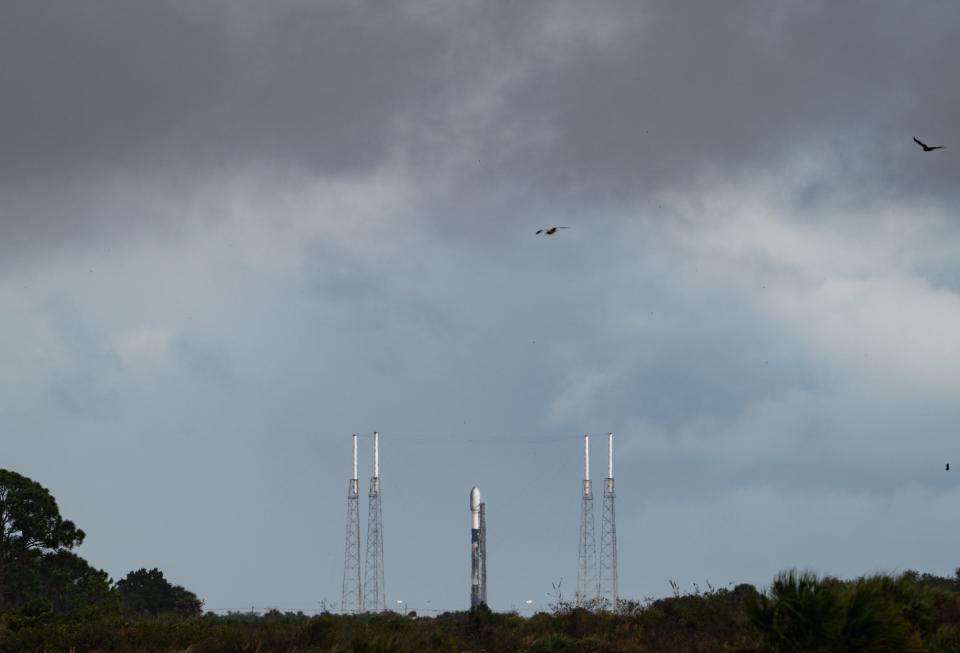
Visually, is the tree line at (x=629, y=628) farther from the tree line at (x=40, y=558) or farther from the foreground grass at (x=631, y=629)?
the tree line at (x=40, y=558)

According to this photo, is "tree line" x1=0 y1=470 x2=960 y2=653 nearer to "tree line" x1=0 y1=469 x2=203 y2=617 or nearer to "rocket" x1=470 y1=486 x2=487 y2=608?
"tree line" x1=0 y1=469 x2=203 y2=617

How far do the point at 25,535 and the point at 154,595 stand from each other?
26404mm

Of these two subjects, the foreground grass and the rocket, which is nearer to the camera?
the foreground grass

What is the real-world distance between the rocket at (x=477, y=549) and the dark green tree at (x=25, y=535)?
6839cm

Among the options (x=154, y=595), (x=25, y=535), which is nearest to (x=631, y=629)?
(x=25, y=535)

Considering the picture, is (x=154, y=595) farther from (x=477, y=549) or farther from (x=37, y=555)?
(x=477, y=549)

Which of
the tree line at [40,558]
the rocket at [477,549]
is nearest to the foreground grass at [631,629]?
the tree line at [40,558]

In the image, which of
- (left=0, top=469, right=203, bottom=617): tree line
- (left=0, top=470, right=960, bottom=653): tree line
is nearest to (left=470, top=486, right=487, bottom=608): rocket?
(left=0, top=469, right=203, bottom=617): tree line

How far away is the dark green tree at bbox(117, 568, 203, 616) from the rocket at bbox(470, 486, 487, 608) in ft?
139

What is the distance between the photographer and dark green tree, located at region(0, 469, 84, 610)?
76.4 meters

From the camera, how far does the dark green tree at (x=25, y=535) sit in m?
76.4

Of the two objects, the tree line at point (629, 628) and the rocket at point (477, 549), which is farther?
the rocket at point (477, 549)

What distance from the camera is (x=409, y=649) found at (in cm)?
2416

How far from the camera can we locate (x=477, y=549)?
14138cm
